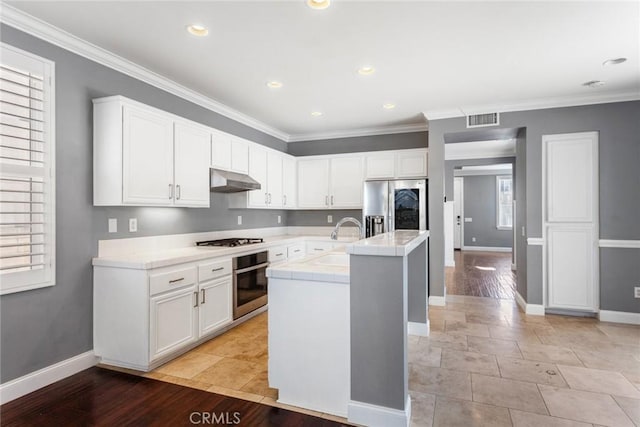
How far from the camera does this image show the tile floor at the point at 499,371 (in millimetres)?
2135

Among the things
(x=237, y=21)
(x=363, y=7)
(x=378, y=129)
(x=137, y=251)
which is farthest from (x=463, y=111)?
(x=137, y=251)

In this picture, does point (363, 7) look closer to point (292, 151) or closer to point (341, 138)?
point (341, 138)

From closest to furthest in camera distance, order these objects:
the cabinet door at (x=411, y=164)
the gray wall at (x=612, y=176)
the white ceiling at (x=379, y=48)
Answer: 1. the white ceiling at (x=379, y=48)
2. the gray wall at (x=612, y=176)
3. the cabinet door at (x=411, y=164)

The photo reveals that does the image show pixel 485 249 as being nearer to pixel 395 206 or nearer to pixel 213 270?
pixel 395 206

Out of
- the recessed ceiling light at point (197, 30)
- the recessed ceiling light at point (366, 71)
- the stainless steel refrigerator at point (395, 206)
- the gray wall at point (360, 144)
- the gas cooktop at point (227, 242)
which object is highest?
the recessed ceiling light at point (366, 71)

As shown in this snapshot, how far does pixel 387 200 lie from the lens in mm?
4891

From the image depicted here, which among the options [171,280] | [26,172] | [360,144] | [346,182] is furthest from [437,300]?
[26,172]

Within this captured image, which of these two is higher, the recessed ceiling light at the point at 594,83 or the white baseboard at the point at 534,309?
the recessed ceiling light at the point at 594,83

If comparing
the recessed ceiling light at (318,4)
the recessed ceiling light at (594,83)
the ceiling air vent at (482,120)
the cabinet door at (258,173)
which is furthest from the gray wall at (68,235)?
the recessed ceiling light at (594,83)

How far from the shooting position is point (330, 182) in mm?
5426

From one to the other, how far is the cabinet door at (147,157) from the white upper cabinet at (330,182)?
2.66m

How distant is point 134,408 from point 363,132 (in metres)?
4.63

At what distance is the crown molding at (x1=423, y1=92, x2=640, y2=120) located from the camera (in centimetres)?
385

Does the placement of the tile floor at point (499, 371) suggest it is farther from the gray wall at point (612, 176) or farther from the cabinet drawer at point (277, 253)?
the cabinet drawer at point (277, 253)
